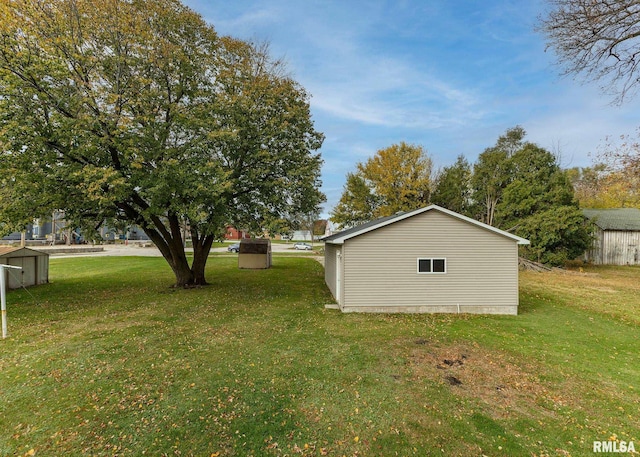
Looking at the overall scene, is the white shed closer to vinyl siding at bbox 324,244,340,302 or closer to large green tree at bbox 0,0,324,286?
large green tree at bbox 0,0,324,286

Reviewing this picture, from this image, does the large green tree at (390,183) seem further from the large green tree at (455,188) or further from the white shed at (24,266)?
the white shed at (24,266)

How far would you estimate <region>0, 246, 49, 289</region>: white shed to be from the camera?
546 inches

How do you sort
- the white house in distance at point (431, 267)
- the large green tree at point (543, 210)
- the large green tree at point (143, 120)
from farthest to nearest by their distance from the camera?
the large green tree at point (543, 210)
the white house in distance at point (431, 267)
the large green tree at point (143, 120)

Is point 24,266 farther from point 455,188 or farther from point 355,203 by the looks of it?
point 455,188

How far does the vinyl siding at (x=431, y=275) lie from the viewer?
10398mm

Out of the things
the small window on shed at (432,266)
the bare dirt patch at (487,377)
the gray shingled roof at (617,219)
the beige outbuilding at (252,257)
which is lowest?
the bare dirt patch at (487,377)

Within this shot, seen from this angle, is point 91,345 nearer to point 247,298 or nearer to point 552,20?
point 247,298

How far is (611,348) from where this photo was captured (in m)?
7.31

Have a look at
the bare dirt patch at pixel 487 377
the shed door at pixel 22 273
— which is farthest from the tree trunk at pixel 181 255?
the bare dirt patch at pixel 487 377

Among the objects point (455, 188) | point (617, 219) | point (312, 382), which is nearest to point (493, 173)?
point (455, 188)

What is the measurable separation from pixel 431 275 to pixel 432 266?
33 centimetres

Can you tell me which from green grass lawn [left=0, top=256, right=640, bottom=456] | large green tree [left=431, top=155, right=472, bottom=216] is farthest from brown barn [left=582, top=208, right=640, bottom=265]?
green grass lawn [left=0, top=256, right=640, bottom=456]

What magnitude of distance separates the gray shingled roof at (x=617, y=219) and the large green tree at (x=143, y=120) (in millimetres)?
26295

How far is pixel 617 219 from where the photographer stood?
2564 centimetres
